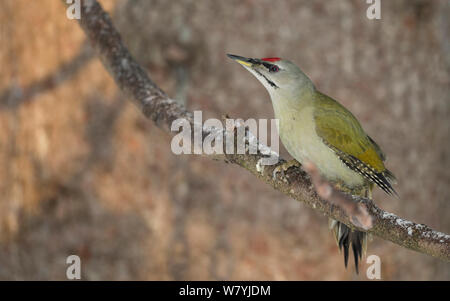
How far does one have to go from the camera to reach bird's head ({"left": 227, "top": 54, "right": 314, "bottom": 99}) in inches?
136

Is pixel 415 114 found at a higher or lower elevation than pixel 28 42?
lower

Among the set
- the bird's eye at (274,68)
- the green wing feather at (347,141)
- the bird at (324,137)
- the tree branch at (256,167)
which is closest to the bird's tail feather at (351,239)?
the bird at (324,137)

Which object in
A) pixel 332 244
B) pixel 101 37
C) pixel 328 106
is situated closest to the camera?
pixel 328 106

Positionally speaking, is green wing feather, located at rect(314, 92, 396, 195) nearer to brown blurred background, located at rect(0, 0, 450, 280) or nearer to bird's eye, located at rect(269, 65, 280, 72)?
bird's eye, located at rect(269, 65, 280, 72)

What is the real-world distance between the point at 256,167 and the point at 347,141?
72 centimetres

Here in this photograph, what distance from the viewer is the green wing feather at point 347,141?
335cm

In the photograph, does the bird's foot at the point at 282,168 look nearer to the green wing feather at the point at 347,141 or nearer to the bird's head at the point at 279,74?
the green wing feather at the point at 347,141

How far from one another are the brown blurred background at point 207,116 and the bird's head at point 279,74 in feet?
3.80

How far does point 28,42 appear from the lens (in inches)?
203

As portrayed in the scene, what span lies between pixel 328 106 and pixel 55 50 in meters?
2.82

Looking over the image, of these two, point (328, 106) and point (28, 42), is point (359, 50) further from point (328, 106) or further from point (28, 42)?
point (28, 42)

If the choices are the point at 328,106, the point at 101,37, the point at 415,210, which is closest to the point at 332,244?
the point at 415,210

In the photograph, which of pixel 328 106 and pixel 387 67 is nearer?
pixel 328 106

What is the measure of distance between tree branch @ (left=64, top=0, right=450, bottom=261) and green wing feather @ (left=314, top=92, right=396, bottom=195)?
525mm
